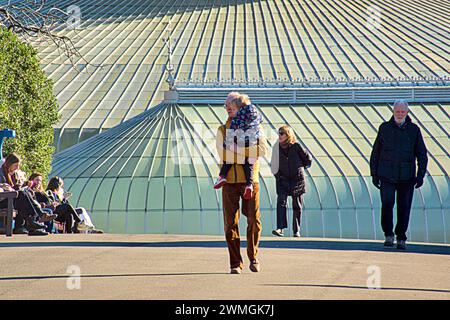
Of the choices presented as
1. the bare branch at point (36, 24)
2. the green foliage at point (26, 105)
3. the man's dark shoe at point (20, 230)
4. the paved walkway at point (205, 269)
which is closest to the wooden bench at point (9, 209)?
the paved walkway at point (205, 269)

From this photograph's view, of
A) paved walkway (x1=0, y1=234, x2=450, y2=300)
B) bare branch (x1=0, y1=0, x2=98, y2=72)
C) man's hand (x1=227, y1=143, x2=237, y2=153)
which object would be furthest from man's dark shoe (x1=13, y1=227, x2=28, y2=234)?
man's hand (x1=227, y1=143, x2=237, y2=153)

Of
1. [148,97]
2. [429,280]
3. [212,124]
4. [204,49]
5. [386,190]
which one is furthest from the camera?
[204,49]

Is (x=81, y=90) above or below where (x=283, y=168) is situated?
above

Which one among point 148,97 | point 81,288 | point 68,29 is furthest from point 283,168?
point 68,29

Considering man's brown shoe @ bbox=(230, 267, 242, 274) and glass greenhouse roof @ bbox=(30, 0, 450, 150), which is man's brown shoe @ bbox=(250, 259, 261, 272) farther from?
glass greenhouse roof @ bbox=(30, 0, 450, 150)

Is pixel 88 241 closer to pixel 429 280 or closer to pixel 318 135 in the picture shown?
pixel 429 280

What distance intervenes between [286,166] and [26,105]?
30.9ft

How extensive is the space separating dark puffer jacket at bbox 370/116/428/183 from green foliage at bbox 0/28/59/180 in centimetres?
1160

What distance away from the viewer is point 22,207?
18.2 metres

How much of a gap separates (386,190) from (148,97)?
2099cm

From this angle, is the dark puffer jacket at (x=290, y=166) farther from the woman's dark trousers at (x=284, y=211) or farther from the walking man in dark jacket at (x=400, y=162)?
the walking man in dark jacket at (x=400, y=162)

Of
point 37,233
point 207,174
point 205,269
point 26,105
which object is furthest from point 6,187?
point 207,174

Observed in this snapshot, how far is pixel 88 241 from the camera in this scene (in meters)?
16.5
